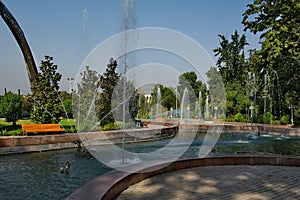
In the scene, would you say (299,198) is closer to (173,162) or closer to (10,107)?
(173,162)

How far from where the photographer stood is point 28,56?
18.6 m

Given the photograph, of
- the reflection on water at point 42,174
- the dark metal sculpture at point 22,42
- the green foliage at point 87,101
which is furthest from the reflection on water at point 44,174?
the dark metal sculpture at point 22,42

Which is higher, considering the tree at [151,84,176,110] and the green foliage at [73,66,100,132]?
the tree at [151,84,176,110]

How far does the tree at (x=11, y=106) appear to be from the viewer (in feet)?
62.7

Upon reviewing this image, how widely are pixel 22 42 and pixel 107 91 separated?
5916mm

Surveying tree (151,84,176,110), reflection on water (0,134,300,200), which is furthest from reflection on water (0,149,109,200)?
tree (151,84,176,110)

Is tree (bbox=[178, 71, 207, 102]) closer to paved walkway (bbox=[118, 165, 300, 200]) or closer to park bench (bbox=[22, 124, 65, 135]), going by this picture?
park bench (bbox=[22, 124, 65, 135])

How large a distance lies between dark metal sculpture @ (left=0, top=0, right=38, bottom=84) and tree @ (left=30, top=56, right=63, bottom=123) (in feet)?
3.18

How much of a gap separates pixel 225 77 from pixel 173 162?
135 ft

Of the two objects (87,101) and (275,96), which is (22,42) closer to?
(87,101)

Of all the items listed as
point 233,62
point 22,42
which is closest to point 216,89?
point 233,62

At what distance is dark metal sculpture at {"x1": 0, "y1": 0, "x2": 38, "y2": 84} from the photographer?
58.2 feet

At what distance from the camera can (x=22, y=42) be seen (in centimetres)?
1875

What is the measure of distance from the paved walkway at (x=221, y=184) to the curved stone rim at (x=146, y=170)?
15 centimetres
